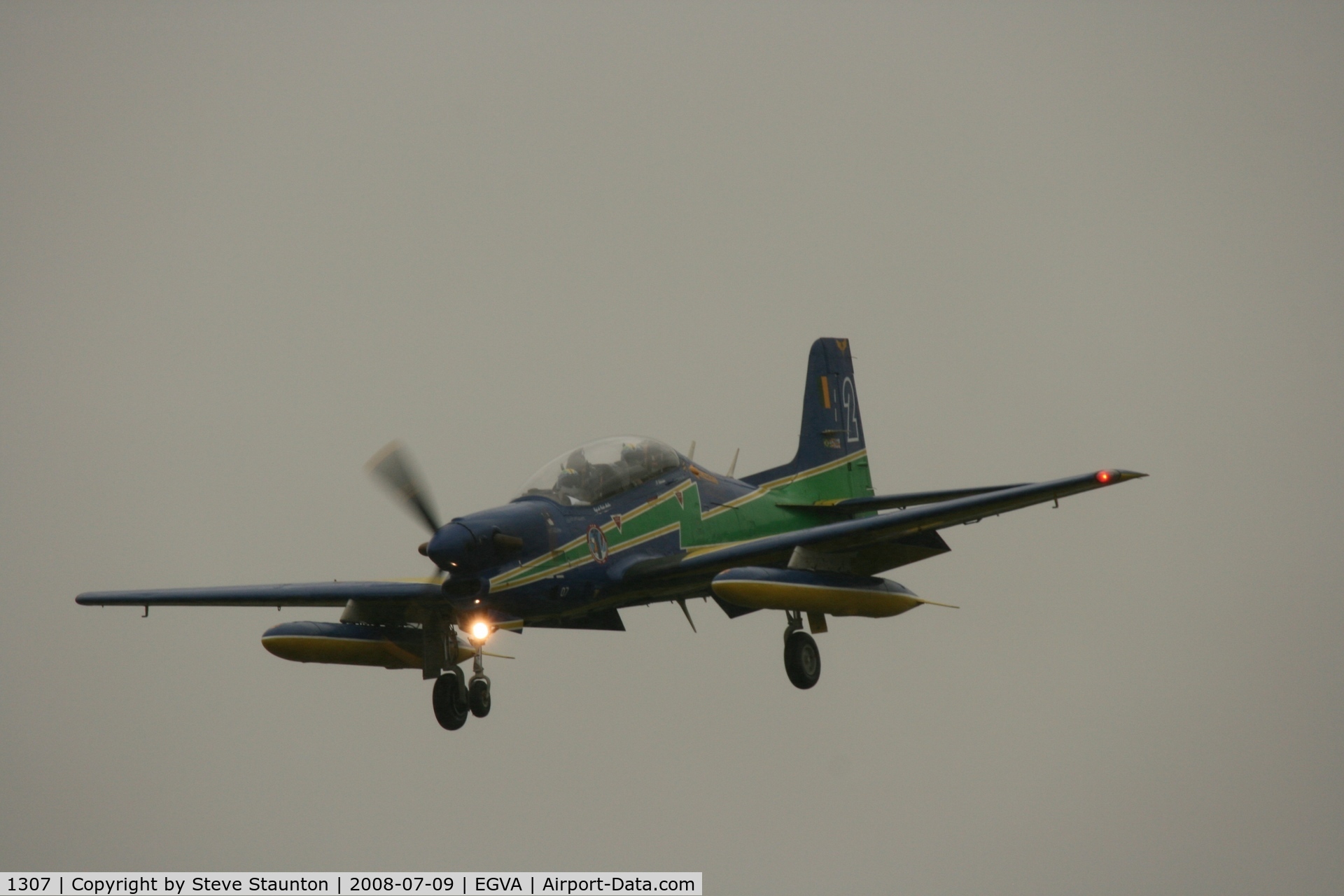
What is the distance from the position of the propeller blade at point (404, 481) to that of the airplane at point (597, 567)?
0.02 m

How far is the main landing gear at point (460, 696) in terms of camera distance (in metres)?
18.0

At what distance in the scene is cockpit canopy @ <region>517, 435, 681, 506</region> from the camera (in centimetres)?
1762

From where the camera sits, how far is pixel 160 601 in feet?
61.5

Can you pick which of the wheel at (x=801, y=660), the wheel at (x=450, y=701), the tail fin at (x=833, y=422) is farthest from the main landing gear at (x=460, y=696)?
the tail fin at (x=833, y=422)

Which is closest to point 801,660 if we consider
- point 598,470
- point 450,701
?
point 598,470

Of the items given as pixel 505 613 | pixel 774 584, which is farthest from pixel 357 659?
pixel 774 584

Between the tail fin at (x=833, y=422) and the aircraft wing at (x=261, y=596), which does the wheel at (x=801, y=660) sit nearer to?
the tail fin at (x=833, y=422)

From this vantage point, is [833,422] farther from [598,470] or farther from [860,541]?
[598,470]

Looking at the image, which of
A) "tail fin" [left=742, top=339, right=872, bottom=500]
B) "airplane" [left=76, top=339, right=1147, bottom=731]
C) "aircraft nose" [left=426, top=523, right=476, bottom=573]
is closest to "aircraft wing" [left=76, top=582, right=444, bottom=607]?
"airplane" [left=76, top=339, right=1147, bottom=731]

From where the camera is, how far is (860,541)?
17438 mm

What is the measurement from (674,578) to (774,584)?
140cm

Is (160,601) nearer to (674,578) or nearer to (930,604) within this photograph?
(674,578)

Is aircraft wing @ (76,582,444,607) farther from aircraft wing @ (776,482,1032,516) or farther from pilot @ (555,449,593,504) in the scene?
aircraft wing @ (776,482,1032,516)

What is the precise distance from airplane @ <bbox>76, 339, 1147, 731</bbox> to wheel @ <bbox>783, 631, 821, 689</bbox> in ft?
0.06
